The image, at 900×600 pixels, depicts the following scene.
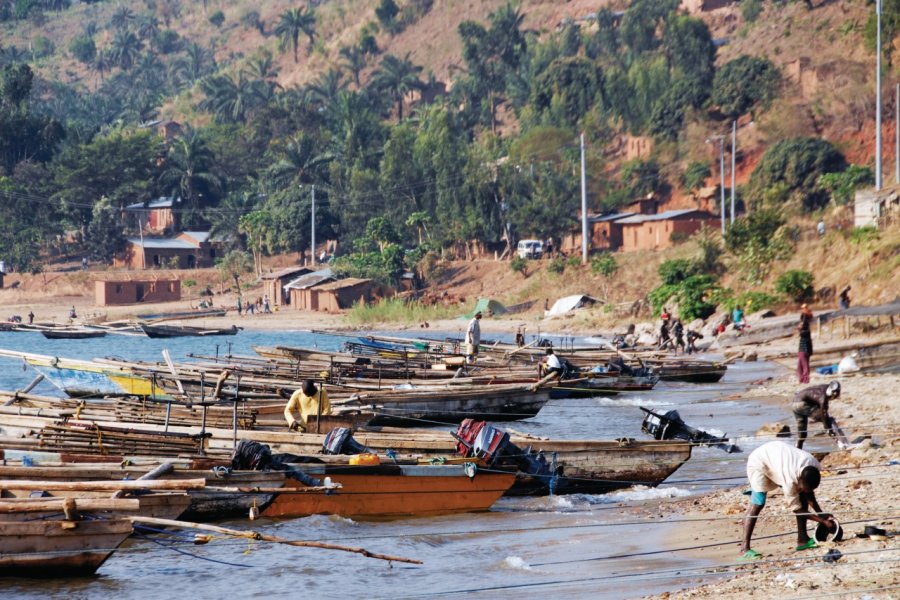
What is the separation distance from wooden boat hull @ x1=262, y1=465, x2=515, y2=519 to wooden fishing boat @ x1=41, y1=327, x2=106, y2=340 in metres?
44.6

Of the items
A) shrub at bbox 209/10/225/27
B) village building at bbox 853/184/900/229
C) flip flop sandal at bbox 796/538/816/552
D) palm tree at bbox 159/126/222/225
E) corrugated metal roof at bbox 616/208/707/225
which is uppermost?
shrub at bbox 209/10/225/27

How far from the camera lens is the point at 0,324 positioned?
63.8 metres

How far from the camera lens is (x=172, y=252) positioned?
3339 inches

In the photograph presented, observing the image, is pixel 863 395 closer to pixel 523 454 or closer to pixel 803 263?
pixel 523 454

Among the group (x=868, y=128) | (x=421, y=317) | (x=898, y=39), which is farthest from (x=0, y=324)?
(x=898, y=39)

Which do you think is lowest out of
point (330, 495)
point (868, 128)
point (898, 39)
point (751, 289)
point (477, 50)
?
point (330, 495)

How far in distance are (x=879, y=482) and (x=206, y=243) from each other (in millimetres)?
76692

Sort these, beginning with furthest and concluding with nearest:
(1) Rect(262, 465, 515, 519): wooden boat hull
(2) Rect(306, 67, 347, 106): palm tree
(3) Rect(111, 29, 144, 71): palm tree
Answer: (3) Rect(111, 29, 144, 71): palm tree, (2) Rect(306, 67, 347, 106): palm tree, (1) Rect(262, 465, 515, 519): wooden boat hull

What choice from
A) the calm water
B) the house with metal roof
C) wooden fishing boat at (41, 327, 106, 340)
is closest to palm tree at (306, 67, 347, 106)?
the house with metal roof

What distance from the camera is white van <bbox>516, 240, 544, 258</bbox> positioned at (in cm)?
7431

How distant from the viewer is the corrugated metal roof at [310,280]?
71438mm

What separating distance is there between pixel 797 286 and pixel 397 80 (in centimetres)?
8971

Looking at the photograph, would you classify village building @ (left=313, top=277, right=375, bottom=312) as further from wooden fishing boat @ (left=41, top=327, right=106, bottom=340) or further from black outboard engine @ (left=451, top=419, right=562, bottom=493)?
black outboard engine @ (left=451, top=419, right=562, bottom=493)

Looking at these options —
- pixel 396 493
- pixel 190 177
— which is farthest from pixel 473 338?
pixel 190 177
